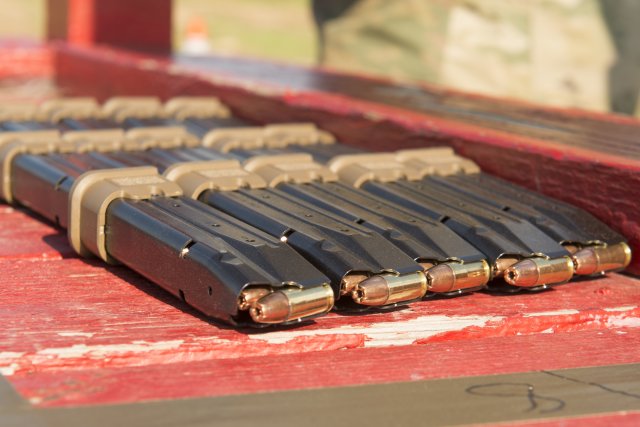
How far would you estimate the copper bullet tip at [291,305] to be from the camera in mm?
2248

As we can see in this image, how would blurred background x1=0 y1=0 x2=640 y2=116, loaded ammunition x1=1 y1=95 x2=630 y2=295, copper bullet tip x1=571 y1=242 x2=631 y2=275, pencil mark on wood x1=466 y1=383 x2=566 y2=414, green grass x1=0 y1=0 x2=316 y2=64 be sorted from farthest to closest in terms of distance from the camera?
1. green grass x1=0 y1=0 x2=316 y2=64
2. blurred background x1=0 y1=0 x2=640 y2=116
3. copper bullet tip x1=571 y1=242 x2=631 y2=275
4. loaded ammunition x1=1 y1=95 x2=630 y2=295
5. pencil mark on wood x1=466 y1=383 x2=566 y2=414

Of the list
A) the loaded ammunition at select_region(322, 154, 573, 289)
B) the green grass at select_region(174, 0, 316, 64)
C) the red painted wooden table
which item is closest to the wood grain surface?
the red painted wooden table

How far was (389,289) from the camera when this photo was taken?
244 cm

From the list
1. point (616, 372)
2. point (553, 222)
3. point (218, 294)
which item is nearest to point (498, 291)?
point (553, 222)

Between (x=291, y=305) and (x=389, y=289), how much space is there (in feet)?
0.92

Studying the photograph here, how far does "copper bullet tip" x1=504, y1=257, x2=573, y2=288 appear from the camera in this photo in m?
2.69

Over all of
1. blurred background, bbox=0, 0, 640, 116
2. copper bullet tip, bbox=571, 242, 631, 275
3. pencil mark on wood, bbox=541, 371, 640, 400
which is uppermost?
blurred background, bbox=0, 0, 640, 116

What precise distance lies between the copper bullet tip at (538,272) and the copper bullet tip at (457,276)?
64 mm

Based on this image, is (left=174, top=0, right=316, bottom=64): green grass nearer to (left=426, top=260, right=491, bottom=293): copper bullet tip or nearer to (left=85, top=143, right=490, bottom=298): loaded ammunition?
(left=85, top=143, right=490, bottom=298): loaded ammunition

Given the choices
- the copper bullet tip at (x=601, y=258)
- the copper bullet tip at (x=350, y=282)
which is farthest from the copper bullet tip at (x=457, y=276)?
the copper bullet tip at (x=601, y=258)

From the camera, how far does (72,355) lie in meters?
2.12

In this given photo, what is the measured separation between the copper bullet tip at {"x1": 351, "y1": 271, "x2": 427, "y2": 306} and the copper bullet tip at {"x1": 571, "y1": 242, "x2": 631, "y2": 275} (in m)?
0.56

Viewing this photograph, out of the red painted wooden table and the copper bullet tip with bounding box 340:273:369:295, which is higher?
the copper bullet tip with bounding box 340:273:369:295

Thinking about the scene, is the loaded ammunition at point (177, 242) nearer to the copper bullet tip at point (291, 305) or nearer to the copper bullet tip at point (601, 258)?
the copper bullet tip at point (291, 305)
